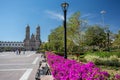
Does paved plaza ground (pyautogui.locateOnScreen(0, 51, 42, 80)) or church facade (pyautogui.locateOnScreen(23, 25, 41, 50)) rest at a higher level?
church facade (pyautogui.locateOnScreen(23, 25, 41, 50))

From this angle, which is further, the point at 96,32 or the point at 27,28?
the point at 27,28

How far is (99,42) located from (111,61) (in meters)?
58.6

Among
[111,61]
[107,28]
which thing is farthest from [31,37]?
[111,61]

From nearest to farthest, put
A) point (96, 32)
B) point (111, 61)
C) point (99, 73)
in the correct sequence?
point (99, 73) → point (111, 61) → point (96, 32)

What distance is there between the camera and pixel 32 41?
167 m

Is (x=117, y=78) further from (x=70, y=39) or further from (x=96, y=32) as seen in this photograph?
(x=96, y=32)

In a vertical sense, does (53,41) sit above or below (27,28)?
below

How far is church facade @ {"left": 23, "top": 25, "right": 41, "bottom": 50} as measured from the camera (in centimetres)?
16538

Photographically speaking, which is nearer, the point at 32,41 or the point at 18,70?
the point at 18,70

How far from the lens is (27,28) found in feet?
559

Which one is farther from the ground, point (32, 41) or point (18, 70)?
point (32, 41)

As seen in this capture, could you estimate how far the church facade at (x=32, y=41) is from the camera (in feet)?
543

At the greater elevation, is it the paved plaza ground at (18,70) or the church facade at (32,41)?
the church facade at (32,41)

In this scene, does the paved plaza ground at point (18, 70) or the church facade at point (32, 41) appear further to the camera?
the church facade at point (32, 41)
